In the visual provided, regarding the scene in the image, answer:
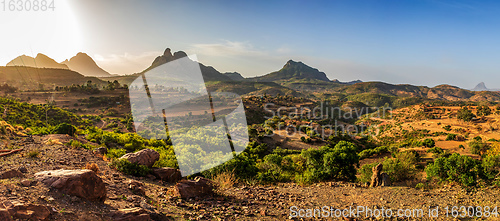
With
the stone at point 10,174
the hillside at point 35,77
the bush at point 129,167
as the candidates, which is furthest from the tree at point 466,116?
the hillside at point 35,77

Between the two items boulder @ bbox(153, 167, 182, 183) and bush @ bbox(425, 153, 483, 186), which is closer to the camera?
boulder @ bbox(153, 167, 182, 183)

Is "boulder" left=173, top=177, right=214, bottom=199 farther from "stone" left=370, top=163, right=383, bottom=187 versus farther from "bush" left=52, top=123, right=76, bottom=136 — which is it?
"bush" left=52, top=123, right=76, bottom=136

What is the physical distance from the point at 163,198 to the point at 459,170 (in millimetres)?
11895

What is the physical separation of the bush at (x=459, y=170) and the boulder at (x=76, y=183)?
12828 millimetres

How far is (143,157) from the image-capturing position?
918 centimetres

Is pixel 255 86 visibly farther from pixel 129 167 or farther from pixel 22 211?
pixel 22 211

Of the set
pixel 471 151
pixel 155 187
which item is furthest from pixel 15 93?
pixel 471 151

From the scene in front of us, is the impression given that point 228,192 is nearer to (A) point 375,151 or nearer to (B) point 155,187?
(B) point 155,187

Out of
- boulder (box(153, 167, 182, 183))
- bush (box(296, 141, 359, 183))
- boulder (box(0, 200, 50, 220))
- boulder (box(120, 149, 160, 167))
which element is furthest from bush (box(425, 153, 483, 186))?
boulder (box(0, 200, 50, 220))

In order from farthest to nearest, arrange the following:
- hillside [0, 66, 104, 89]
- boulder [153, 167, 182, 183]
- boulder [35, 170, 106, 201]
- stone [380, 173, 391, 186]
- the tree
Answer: hillside [0, 66, 104, 89]
the tree
stone [380, 173, 391, 186]
boulder [153, 167, 182, 183]
boulder [35, 170, 106, 201]

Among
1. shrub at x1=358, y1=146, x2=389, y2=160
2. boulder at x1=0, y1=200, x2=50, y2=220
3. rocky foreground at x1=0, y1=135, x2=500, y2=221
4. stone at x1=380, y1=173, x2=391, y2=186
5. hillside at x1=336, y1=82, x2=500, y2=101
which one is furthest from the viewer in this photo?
hillside at x1=336, y1=82, x2=500, y2=101

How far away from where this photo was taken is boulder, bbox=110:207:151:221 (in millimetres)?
4352

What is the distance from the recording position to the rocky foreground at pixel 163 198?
13.6 feet

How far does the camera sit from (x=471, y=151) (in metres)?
23.0
